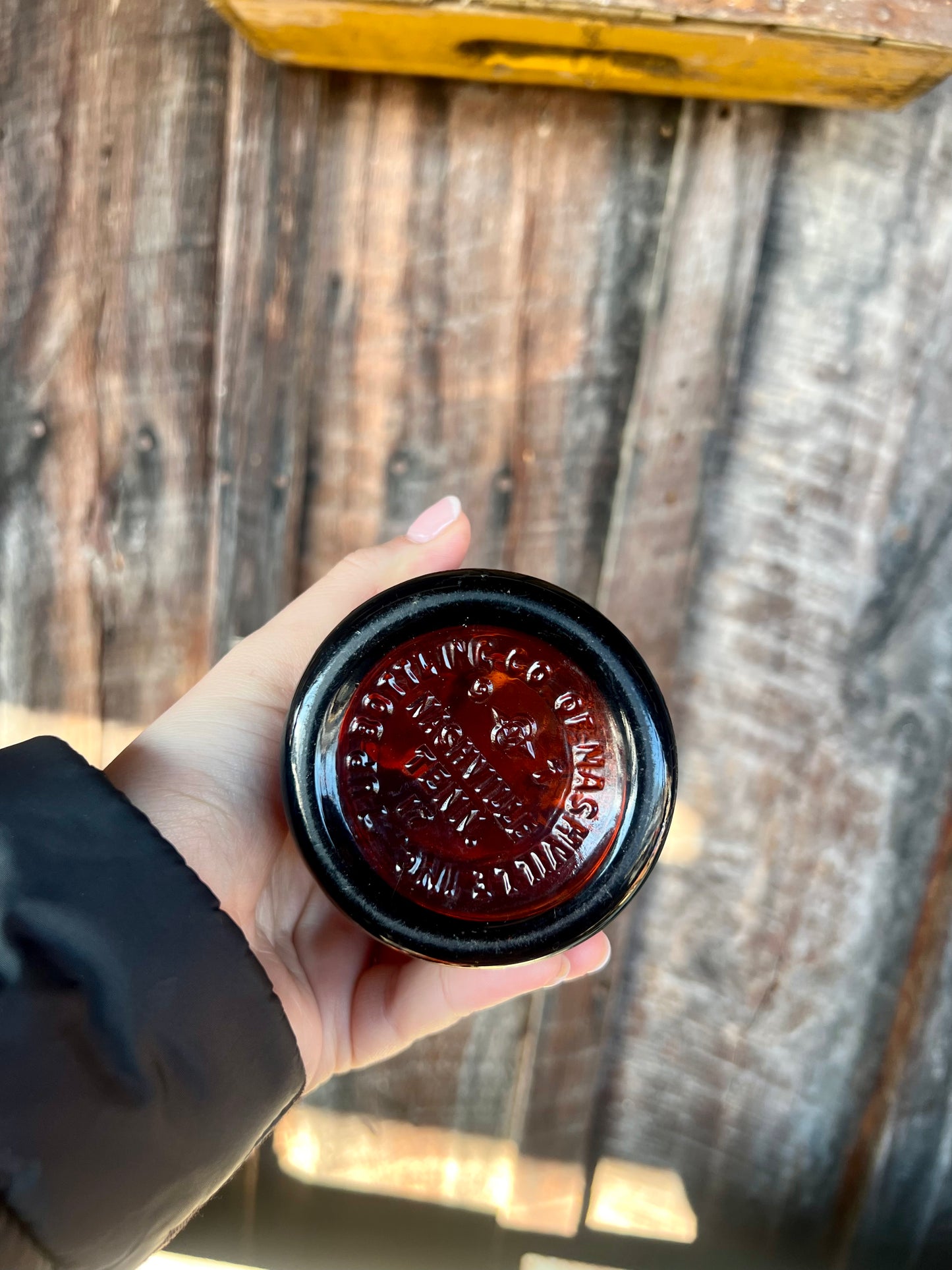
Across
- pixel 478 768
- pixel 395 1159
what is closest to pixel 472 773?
pixel 478 768

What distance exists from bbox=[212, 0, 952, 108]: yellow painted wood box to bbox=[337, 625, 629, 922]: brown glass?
49 centimetres

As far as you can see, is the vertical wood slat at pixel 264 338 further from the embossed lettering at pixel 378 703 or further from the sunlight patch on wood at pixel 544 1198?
the sunlight patch on wood at pixel 544 1198

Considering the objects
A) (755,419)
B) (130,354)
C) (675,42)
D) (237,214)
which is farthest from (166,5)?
(755,419)

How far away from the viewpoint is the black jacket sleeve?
589 millimetres

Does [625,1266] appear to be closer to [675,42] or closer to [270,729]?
[270,729]

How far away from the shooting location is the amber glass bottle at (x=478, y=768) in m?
0.65

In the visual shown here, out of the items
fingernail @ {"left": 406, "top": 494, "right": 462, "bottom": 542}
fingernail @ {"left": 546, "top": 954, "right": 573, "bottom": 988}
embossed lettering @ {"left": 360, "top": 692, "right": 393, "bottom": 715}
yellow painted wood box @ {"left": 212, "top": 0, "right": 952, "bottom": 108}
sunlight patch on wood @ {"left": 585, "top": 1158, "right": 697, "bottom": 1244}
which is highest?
yellow painted wood box @ {"left": 212, "top": 0, "right": 952, "bottom": 108}

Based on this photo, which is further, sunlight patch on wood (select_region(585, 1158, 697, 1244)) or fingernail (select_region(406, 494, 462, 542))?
sunlight patch on wood (select_region(585, 1158, 697, 1244))

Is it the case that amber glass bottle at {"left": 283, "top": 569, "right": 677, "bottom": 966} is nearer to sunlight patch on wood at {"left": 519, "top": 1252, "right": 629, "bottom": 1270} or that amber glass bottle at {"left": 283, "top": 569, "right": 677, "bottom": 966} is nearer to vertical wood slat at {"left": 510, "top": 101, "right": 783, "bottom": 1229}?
vertical wood slat at {"left": 510, "top": 101, "right": 783, "bottom": 1229}

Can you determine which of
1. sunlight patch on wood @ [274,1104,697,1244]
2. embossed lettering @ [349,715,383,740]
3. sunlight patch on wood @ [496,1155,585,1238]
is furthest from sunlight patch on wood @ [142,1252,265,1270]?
embossed lettering @ [349,715,383,740]

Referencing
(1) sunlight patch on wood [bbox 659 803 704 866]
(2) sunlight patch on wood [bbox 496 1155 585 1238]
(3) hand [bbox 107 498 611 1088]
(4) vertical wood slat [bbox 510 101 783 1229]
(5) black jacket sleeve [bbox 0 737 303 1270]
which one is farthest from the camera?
(2) sunlight patch on wood [bbox 496 1155 585 1238]

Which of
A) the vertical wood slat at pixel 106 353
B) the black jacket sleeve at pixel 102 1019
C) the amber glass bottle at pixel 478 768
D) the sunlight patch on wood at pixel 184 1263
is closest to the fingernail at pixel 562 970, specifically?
the amber glass bottle at pixel 478 768

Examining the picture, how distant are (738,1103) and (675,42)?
1150 millimetres

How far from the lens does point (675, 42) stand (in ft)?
2.38
